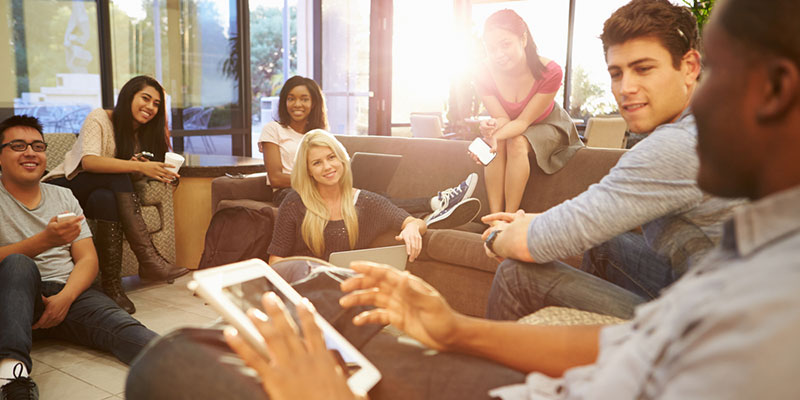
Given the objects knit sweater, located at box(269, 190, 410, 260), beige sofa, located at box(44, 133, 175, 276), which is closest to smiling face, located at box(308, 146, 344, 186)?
knit sweater, located at box(269, 190, 410, 260)

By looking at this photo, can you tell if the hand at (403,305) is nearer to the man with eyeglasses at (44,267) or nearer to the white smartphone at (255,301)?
the white smartphone at (255,301)

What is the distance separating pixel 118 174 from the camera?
321cm

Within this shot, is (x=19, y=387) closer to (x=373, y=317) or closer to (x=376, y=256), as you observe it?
(x=376, y=256)

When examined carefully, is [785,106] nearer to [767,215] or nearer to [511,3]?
[767,215]

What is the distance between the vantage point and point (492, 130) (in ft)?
9.80

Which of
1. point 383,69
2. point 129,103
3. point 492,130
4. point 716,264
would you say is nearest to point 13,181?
point 129,103

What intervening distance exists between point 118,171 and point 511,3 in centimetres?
729

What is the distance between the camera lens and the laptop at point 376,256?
1995 mm

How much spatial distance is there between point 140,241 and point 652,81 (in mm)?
2796

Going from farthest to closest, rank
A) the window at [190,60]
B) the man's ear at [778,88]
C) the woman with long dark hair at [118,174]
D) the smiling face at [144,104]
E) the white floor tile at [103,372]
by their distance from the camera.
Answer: the window at [190,60]
the smiling face at [144,104]
the woman with long dark hair at [118,174]
the white floor tile at [103,372]
the man's ear at [778,88]

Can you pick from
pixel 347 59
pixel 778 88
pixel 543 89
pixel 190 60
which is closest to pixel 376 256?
pixel 543 89

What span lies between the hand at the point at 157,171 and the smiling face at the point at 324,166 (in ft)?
4.00

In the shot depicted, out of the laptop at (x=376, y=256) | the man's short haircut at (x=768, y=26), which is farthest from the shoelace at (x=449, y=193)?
the man's short haircut at (x=768, y=26)

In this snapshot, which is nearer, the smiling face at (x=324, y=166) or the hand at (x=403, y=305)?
the hand at (x=403, y=305)
